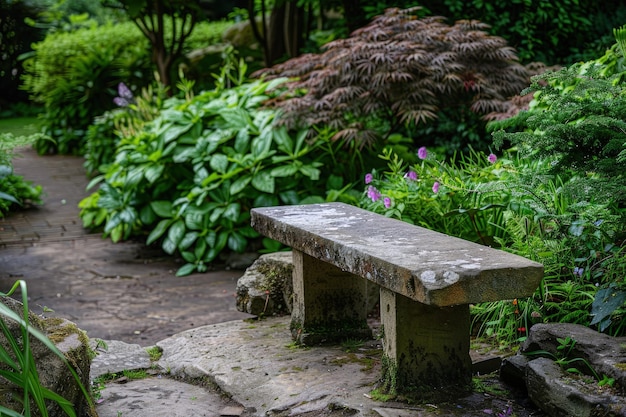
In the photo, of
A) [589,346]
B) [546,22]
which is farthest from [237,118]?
[589,346]

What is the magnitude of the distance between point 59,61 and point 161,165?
20.3 ft

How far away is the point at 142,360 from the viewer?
462 cm

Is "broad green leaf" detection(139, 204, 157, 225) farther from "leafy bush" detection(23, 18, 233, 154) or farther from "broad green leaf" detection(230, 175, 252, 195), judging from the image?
"leafy bush" detection(23, 18, 233, 154)

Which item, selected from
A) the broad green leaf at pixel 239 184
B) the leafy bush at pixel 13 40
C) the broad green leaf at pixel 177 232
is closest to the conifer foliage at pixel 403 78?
the broad green leaf at pixel 239 184

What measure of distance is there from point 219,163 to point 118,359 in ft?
10.3

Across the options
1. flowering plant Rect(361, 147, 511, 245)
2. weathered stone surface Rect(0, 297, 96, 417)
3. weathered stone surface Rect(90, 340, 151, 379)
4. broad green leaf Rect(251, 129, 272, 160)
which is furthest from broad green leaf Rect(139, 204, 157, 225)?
weathered stone surface Rect(0, 297, 96, 417)

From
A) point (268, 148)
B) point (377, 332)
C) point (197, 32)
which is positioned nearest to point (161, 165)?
point (268, 148)

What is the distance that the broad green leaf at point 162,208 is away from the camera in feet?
25.4

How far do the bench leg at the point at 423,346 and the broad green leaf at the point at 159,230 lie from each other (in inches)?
170

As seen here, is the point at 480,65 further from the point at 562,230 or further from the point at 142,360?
the point at 142,360

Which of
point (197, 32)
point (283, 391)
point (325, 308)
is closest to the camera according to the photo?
point (283, 391)

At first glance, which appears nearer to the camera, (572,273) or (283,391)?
(283,391)

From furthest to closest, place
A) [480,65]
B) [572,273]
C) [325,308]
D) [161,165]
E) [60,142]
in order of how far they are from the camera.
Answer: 1. [60,142]
2. [161,165]
3. [480,65]
4. [325,308]
5. [572,273]

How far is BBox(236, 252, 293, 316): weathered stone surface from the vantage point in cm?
525
